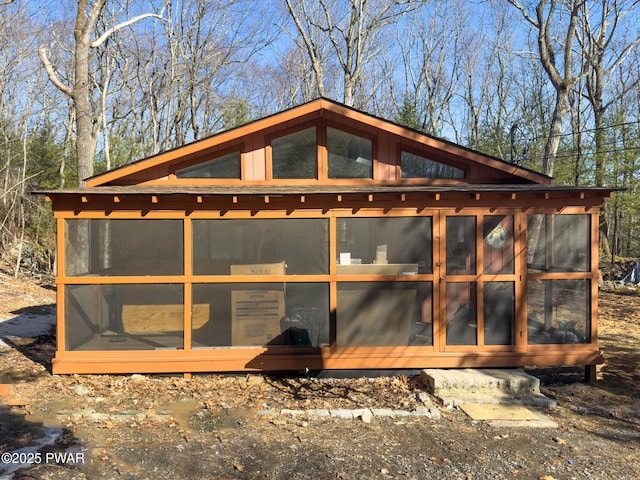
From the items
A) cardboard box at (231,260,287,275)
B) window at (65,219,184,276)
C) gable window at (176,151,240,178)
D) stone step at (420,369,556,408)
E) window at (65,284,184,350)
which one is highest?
gable window at (176,151,240,178)

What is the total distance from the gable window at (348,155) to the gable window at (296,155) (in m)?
0.26

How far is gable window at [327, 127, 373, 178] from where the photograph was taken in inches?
279

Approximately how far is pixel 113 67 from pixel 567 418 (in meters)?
22.2

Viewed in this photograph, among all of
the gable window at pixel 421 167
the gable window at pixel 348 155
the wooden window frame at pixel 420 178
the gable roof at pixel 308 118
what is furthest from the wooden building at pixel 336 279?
the gable window at pixel 421 167

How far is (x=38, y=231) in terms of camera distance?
17984 millimetres

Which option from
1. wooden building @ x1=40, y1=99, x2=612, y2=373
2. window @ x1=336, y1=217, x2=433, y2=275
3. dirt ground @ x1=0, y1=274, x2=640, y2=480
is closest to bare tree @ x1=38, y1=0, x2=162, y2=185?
wooden building @ x1=40, y1=99, x2=612, y2=373

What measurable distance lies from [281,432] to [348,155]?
4100 mm

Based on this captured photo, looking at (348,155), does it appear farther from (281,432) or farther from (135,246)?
(281,432)

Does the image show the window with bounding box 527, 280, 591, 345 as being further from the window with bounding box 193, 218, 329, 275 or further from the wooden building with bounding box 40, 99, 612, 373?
the window with bounding box 193, 218, 329, 275

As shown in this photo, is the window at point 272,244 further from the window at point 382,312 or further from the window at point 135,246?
the window at point 382,312

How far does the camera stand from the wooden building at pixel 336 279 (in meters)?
6.27

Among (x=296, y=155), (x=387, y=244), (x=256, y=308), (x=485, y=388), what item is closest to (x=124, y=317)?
(x=256, y=308)

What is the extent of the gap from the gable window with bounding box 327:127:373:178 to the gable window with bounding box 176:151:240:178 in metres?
1.43

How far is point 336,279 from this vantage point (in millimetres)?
6344
